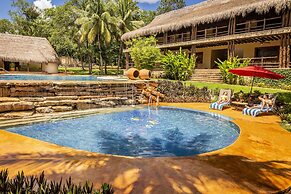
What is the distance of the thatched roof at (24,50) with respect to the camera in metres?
26.2

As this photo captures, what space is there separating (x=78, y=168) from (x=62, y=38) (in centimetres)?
3537

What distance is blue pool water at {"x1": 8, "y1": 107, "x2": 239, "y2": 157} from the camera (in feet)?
19.1

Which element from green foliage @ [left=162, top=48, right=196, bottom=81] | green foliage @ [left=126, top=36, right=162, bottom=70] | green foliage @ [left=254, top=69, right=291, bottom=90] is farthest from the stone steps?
green foliage @ [left=254, top=69, right=291, bottom=90]

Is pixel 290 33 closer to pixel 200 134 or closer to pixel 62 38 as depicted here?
pixel 200 134

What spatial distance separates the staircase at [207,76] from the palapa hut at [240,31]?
216 centimetres

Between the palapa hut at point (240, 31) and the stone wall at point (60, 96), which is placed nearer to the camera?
the stone wall at point (60, 96)

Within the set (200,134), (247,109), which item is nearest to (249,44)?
(247,109)

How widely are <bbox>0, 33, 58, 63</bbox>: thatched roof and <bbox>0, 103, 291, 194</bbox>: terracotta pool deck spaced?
24.7 meters

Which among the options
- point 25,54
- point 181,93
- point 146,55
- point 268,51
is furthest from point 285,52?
point 25,54

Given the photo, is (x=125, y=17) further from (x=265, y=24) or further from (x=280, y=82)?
(x=280, y=82)

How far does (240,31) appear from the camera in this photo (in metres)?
22.2

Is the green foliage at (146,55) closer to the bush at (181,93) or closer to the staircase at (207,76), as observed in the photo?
the staircase at (207,76)

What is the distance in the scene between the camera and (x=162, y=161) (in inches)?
169

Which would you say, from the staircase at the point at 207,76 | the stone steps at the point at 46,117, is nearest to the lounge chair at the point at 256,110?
the stone steps at the point at 46,117
